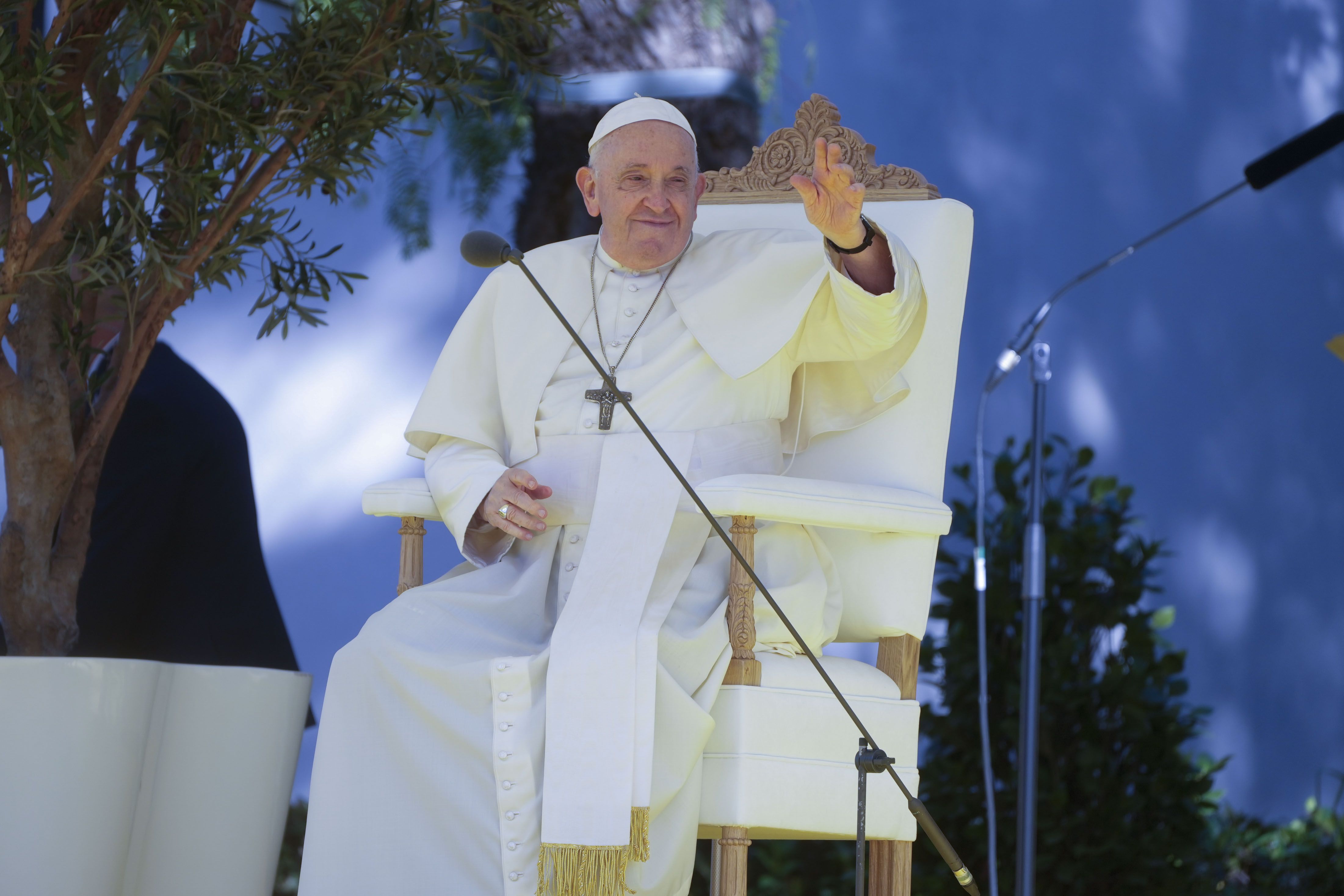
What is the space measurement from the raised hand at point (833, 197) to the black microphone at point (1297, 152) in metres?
0.90

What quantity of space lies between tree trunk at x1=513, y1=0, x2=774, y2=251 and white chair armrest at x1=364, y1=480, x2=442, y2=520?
6.65 feet

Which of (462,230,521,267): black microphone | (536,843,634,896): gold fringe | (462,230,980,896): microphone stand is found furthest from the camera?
(536,843,634,896): gold fringe

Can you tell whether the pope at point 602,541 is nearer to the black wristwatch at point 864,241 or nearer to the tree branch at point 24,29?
the black wristwatch at point 864,241

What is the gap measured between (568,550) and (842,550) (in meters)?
0.57

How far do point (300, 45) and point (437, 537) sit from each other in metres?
2.52

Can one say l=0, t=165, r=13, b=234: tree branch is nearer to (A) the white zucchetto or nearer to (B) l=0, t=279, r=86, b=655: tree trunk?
(B) l=0, t=279, r=86, b=655: tree trunk

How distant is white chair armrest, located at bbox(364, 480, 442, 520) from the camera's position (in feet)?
9.05

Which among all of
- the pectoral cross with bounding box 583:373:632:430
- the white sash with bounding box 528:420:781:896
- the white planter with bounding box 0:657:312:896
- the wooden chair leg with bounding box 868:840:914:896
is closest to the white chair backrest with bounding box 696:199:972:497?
the white sash with bounding box 528:420:781:896

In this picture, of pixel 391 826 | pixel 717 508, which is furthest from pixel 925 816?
pixel 391 826

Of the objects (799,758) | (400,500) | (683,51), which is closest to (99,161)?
(400,500)

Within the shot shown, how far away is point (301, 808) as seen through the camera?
4863 millimetres

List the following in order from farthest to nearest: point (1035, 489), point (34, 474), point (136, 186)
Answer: point (1035, 489) → point (136, 186) → point (34, 474)

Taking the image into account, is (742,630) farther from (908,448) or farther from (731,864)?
(908,448)

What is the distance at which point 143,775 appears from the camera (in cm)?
251
